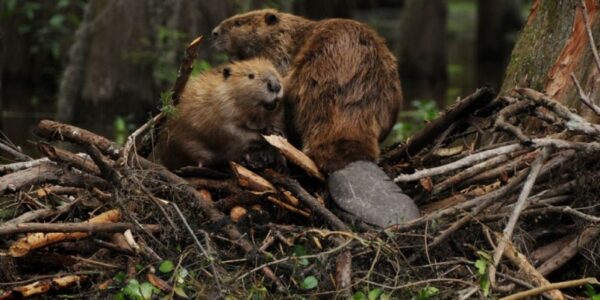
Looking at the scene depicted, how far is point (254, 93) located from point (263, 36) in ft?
2.84

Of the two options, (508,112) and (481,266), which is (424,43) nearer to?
(508,112)

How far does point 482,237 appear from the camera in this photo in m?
4.65

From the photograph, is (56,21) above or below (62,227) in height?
below

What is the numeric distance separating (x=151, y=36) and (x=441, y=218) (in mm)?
7196

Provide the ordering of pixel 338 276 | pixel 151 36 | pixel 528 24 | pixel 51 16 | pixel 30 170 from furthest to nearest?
pixel 51 16
pixel 151 36
pixel 528 24
pixel 30 170
pixel 338 276

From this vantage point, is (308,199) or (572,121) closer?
(572,121)

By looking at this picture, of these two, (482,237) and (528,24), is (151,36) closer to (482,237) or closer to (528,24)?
(528,24)

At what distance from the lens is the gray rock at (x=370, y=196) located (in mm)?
4605

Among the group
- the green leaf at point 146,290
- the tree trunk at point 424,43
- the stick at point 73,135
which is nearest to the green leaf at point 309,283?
the green leaf at point 146,290

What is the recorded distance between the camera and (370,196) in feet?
15.3

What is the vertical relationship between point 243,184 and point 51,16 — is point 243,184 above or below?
above

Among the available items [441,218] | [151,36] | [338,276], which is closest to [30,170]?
[338,276]

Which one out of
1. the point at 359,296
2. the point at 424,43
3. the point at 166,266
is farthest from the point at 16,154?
the point at 424,43

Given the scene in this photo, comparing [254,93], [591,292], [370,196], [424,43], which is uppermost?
[254,93]
